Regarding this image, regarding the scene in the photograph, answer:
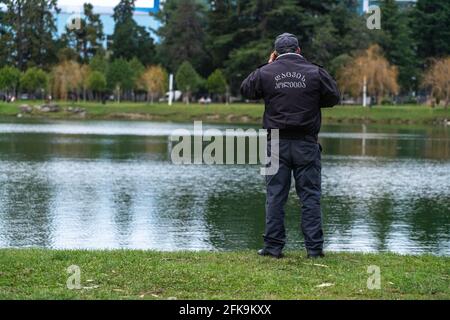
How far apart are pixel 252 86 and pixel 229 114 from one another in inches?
2680

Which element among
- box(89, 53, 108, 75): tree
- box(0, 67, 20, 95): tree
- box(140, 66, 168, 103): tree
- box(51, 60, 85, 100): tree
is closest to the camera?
box(0, 67, 20, 95): tree

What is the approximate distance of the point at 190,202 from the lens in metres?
20.0

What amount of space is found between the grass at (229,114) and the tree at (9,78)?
701cm

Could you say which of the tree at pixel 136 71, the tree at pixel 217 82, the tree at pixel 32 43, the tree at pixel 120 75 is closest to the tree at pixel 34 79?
the tree at pixel 32 43

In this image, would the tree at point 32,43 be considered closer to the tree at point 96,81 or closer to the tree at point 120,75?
the tree at point 96,81

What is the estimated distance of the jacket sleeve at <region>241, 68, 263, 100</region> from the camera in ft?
28.1

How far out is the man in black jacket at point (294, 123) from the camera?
8500mm

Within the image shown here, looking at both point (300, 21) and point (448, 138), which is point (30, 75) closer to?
point (300, 21)

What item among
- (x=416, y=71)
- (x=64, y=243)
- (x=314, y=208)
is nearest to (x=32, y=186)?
(x=64, y=243)

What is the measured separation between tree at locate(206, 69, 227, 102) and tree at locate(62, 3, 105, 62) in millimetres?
19062

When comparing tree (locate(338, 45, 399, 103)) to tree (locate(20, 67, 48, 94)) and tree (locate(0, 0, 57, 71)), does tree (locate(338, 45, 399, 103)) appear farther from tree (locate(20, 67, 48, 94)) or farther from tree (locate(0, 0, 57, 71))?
tree (locate(20, 67, 48, 94))

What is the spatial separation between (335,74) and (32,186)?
64.6 meters

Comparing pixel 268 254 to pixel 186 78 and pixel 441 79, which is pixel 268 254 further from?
pixel 186 78

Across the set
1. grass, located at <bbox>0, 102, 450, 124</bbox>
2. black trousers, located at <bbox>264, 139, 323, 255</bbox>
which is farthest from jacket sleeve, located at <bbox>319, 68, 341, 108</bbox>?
grass, located at <bbox>0, 102, 450, 124</bbox>
